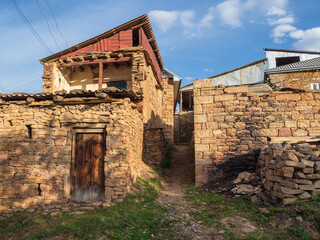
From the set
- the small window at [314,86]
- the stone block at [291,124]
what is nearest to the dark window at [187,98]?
the small window at [314,86]

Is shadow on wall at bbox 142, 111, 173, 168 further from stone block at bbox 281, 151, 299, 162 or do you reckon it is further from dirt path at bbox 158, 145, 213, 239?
stone block at bbox 281, 151, 299, 162

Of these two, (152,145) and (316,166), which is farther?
(152,145)

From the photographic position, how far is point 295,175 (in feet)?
16.0

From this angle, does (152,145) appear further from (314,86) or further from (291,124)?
(314,86)

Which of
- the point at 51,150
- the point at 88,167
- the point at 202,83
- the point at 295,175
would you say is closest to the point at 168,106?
the point at 202,83

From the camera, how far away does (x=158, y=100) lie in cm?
1378

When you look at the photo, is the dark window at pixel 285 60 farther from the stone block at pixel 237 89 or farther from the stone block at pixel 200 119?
the stone block at pixel 200 119

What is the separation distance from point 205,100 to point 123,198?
4.24m

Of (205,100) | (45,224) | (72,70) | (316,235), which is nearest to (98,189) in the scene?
(45,224)

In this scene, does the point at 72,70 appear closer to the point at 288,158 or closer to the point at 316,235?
the point at 288,158

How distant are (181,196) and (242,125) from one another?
10.1 feet

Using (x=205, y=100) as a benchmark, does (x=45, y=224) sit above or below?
below

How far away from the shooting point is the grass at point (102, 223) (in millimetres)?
4584

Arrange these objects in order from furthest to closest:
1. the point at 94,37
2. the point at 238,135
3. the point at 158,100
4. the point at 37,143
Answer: the point at 158,100 < the point at 94,37 < the point at 238,135 < the point at 37,143
